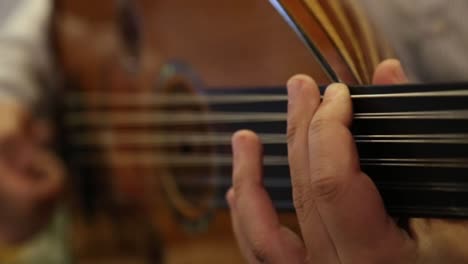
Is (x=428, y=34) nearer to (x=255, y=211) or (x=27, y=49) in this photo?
(x=255, y=211)

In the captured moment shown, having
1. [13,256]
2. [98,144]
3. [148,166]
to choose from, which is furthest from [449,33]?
[13,256]

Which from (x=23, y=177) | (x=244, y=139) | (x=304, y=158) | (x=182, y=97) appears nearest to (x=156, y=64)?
(x=182, y=97)

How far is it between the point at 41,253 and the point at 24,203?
0.09m

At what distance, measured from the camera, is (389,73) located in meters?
0.46

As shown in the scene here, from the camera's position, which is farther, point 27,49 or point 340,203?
point 27,49

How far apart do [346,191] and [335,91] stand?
0.06 meters

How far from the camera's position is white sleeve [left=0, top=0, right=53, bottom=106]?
996 mm

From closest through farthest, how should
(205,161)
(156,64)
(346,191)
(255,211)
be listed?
1. (346,191)
2. (255,211)
3. (205,161)
4. (156,64)

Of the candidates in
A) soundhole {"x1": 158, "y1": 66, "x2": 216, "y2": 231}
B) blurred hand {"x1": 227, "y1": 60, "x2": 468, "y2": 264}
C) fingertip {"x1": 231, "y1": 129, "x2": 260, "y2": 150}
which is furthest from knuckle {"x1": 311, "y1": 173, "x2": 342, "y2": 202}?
soundhole {"x1": 158, "y1": 66, "x2": 216, "y2": 231}

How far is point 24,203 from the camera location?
92cm

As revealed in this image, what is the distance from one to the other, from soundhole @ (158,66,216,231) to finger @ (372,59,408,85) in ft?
0.97

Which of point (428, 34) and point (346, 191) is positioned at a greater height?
point (428, 34)

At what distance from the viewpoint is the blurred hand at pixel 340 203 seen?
40 cm

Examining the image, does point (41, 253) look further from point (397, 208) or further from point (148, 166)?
point (397, 208)
